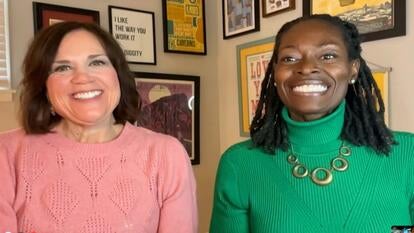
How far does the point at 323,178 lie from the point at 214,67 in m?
1.40

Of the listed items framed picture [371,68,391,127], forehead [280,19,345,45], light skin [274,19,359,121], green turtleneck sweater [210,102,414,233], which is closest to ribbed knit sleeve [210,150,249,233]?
green turtleneck sweater [210,102,414,233]

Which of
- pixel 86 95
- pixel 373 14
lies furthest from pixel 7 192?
pixel 373 14

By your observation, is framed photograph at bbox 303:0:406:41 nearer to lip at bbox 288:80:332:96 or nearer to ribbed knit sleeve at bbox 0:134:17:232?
lip at bbox 288:80:332:96

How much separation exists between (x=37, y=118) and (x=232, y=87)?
1.26 metres

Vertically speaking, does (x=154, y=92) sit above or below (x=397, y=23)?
below

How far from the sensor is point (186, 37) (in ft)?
7.09

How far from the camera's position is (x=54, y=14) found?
1752 millimetres

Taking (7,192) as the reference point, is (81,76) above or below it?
above

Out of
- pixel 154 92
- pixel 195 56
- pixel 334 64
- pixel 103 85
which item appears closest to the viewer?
pixel 334 64

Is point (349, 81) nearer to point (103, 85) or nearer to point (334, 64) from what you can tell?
point (334, 64)

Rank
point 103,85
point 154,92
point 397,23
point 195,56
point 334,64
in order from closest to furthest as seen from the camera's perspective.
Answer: point 334,64, point 103,85, point 397,23, point 154,92, point 195,56

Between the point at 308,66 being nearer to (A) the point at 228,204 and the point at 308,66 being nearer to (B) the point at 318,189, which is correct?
(B) the point at 318,189

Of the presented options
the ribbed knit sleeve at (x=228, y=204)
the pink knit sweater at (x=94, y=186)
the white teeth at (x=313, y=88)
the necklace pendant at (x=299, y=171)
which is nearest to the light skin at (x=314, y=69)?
the white teeth at (x=313, y=88)

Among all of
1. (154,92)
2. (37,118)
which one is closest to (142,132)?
(37,118)
